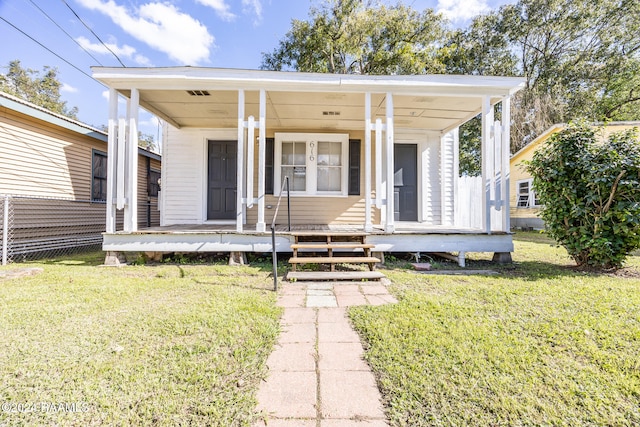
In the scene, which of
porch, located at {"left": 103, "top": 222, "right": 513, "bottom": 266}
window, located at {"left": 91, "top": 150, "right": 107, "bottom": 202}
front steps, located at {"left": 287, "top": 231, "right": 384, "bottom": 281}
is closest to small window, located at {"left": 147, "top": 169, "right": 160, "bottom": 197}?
window, located at {"left": 91, "top": 150, "right": 107, "bottom": 202}

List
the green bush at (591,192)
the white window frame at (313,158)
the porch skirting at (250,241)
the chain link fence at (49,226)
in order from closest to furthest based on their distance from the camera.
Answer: the green bush at (591,192) < the porch skirting at (250,241) < the chain link fence at (49,226) < the white window frame at (313,158)

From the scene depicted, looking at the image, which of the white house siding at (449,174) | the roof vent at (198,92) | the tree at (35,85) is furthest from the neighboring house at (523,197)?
the tree at (35,85)

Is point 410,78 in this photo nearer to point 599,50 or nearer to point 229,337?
point 229,337

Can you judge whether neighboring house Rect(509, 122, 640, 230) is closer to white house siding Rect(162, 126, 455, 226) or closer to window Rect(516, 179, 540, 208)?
window Rect(516, 179, 540, 208)

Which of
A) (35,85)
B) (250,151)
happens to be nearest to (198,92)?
(250,151)

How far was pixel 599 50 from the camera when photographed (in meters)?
14.2

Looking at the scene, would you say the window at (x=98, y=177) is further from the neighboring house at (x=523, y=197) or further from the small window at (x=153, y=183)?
the neighboring house at (x=523, y=197)

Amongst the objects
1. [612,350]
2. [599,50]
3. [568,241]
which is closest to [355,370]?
[612,350]

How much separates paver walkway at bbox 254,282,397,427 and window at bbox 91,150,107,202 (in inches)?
283

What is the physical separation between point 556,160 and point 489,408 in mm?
4095

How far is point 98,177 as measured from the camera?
7.45 metres

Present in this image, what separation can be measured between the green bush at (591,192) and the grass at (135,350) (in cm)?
426

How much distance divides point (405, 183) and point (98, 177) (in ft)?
25.4

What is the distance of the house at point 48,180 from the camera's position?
17.7 ft
